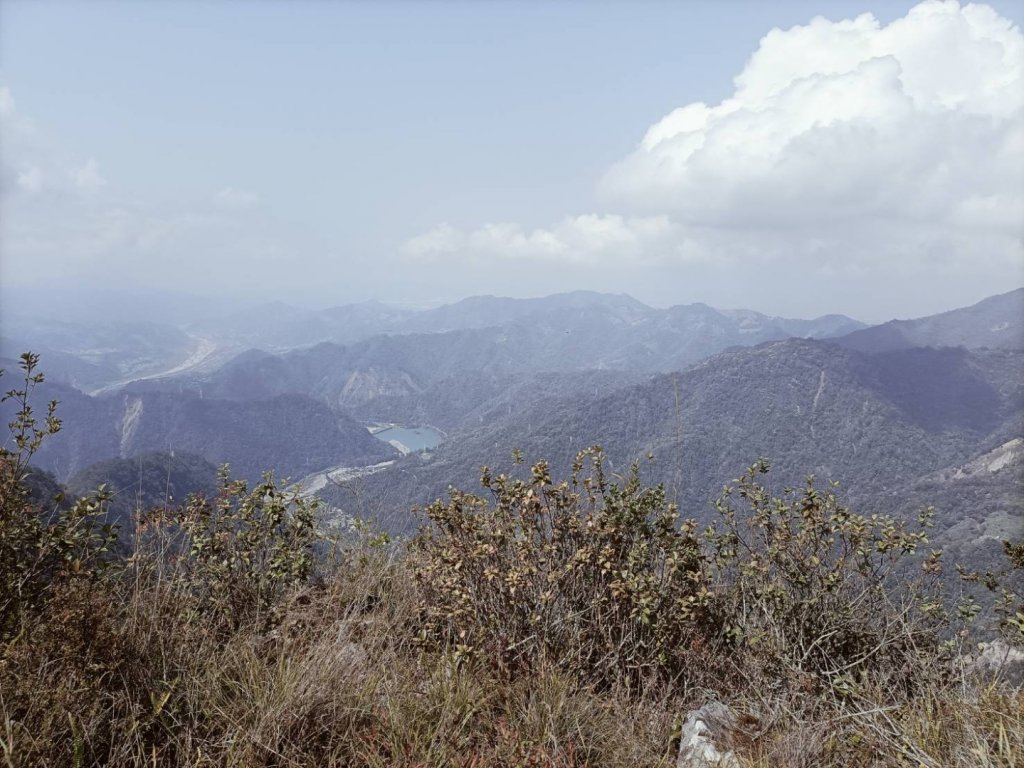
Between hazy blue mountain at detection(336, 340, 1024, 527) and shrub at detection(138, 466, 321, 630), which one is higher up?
shrub at detection(138, 466, 321, 630)

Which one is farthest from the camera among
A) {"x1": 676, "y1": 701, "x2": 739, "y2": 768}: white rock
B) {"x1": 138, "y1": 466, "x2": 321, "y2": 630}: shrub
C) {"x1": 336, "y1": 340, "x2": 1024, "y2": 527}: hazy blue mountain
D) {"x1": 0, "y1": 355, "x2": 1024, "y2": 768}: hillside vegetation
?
{"x1": 336, "y1": 340, "x2": 1024, "y2": 527}: hazy blue mountain

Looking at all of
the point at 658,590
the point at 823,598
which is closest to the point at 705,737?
the point at 658,590

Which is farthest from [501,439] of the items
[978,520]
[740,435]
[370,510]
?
[370,510]

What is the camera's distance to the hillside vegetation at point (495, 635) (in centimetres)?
279

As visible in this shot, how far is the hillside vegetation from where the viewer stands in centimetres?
279

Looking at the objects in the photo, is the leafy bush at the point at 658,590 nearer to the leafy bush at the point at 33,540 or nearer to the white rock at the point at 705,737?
the white rock at the point at 705,737

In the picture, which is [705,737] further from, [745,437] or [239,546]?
[745,437]

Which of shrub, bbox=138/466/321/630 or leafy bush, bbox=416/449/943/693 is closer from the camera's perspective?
leafy bush, bbox=416/449/943/693

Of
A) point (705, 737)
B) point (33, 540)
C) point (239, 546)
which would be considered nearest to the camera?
point (705, 737)

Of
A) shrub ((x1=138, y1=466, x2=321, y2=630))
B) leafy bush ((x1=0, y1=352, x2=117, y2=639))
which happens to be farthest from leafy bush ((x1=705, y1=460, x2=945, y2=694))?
leafy bush ((x1=0, y1=352, x2=117, y2=639))

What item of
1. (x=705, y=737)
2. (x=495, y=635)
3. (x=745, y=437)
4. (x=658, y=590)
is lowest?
(x=745, y=437)

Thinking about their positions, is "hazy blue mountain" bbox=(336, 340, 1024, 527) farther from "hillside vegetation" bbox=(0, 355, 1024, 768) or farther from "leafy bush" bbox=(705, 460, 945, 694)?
"leafy bush" bbox=(705, 460, 945, 694)

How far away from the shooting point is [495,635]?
387 cm

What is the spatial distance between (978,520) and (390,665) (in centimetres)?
11841
